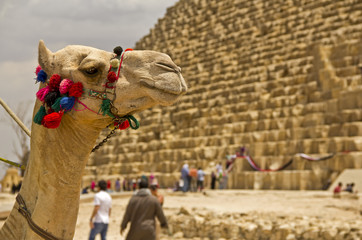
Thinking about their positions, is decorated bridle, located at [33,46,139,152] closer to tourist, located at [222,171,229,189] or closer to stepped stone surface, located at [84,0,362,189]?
stepped stone surface, located at [84,0,362,189]

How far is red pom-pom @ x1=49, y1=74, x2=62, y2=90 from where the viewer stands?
291 cm

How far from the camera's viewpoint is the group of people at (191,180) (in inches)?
870

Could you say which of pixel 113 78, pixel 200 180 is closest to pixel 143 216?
pixel 113 78

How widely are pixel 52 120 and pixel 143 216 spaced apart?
166 inches

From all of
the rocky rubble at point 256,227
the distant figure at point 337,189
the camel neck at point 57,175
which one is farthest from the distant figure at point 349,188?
the camel neck at point 57,175

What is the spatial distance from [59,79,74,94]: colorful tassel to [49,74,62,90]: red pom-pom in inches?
1.4

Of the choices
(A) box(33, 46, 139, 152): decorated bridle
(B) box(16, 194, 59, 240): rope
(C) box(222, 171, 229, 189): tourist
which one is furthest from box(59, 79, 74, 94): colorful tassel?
(C) box(222, 171, 229, 189): tourist

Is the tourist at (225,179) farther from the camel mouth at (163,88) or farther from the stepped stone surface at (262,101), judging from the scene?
the camel mouth at (163,88)

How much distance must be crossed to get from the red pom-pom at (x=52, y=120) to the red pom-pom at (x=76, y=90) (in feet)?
0.42

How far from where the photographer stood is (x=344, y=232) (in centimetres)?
1005

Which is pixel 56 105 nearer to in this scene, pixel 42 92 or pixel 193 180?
pixel 42 92

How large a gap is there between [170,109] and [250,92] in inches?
283

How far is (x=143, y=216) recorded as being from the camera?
6.86m

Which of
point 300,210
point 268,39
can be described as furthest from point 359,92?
point 268,39
